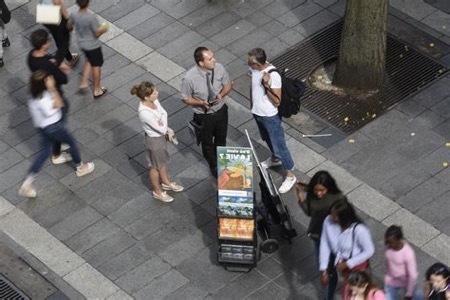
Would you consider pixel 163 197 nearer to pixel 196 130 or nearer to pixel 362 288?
pixel 196 130

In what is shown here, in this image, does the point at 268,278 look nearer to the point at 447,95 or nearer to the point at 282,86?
the point at 282,86

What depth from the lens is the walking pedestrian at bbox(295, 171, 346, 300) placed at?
35.3 ft

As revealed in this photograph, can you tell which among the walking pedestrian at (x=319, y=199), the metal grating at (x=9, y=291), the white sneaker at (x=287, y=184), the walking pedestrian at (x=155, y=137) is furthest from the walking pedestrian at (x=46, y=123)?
the walking pedestrian at (x=319, y=199)

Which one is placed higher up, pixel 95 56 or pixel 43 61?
pixel 43 61

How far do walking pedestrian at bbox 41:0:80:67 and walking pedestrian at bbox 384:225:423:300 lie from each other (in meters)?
6.49

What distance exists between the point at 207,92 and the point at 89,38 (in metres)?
2.52

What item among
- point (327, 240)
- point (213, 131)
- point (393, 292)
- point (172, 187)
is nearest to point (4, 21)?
point (172, 187)

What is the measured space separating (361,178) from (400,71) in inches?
96.1

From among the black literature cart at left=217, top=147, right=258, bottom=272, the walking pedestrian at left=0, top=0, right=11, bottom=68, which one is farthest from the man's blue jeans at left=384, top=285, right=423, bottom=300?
the walking pedestrian at left=0, top=0, right=11, bottom=68

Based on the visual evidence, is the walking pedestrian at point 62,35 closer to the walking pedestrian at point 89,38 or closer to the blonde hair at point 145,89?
the walking pedestrian at point 89,38

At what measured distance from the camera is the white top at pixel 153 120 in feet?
40.5

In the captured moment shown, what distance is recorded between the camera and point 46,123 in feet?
42.8

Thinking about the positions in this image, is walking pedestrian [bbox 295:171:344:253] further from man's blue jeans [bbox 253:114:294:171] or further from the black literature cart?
man's blue jeans [bbox 253:114:294:171]

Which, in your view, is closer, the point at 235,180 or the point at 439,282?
→ the point at 439,282
